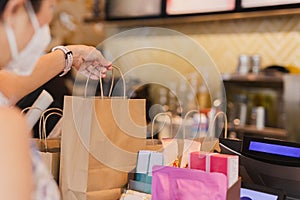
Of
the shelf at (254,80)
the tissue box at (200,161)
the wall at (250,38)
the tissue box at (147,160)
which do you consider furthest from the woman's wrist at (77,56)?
the wall at (250,38)

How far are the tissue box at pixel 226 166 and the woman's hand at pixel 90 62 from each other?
0.41 m

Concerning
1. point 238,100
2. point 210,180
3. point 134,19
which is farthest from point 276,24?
point 210,180

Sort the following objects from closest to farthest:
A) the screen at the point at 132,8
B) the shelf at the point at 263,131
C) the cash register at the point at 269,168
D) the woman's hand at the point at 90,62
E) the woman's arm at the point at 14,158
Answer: the woman's arm at the point at 14,158, the cash register at the point at 269,168, the woman's hand at the point at 90,62, the shelf at the point at 263,131, the screen at the point at 132,8

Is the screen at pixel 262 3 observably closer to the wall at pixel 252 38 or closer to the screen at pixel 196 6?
the screen at pixel 196 6

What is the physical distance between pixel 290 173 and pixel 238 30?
8.20 ft

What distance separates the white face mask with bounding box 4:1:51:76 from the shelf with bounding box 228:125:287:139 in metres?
2.42

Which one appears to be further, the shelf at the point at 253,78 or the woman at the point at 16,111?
the shelf at the point at 253,78

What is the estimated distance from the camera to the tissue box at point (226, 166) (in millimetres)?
844

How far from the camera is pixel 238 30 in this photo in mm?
3369

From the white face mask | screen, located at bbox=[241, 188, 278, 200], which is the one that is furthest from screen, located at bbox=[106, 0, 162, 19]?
the white face mask

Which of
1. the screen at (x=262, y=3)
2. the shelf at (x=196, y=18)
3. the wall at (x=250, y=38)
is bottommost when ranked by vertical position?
the wall at (x=250, y=38)

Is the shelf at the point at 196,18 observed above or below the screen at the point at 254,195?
above

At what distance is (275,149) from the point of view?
40.4 inches

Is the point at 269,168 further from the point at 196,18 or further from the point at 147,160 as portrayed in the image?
the point at 196,18
